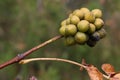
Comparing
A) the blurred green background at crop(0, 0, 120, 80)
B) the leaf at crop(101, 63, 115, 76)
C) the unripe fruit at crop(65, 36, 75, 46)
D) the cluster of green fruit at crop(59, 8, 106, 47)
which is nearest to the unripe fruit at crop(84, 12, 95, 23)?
the cluster of green fruit at crop(59, 8, 106, 47)

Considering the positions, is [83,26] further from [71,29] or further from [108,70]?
[108,70]

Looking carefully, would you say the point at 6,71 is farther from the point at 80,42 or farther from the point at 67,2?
the point at 80,42

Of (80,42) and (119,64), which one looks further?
(119,64)

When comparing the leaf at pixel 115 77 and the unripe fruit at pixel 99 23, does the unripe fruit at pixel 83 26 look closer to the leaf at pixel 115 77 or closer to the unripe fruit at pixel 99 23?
the unripe fruit at pixel 99 23

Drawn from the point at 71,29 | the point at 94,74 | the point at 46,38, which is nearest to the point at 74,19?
the point at 71,29

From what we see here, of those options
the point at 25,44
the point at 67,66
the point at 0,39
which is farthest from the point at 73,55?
the point at 0,39

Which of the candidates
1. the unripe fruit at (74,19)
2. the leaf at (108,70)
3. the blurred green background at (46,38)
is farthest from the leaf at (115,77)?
the blurred green background at (46,38)

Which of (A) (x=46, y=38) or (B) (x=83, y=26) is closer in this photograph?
(B) (x=83, y=26)
